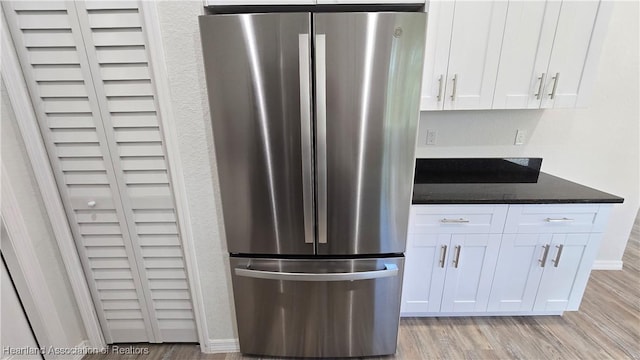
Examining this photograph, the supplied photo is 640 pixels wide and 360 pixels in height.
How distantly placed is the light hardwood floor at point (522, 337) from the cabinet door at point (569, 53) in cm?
147

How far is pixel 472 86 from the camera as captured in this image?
1656mm

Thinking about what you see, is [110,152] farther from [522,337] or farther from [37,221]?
[522,337]

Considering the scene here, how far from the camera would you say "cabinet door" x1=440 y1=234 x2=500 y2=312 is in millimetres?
1648

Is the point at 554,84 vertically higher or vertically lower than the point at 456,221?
higher

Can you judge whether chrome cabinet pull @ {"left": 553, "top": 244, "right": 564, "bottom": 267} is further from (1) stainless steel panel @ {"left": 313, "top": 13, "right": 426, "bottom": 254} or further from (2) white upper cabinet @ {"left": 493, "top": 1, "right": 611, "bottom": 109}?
(1) stainless steel panel @ {"left": 313, "top": 13, "right": 426, "bottom": 254}

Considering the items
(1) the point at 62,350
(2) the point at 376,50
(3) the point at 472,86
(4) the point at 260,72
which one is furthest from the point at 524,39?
(1) the point at 62,350

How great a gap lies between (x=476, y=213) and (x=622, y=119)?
1.59 meters

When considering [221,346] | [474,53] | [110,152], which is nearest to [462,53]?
[474,53]

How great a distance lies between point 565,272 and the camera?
1.71m

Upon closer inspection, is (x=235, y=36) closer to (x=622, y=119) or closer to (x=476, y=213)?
(x=476, y=213)

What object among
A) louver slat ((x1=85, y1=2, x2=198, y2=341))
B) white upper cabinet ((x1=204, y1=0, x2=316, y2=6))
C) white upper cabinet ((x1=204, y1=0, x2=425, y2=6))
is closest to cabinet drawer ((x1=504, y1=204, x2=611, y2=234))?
white upper cabinet ((x1=204, y1=0, x2=425, y2=6))

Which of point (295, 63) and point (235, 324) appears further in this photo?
point (235, 324)

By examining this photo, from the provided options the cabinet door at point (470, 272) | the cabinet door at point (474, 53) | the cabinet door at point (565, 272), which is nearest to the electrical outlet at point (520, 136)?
the cabinet door at point (474, 53)

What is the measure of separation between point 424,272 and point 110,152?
6.14 feet
